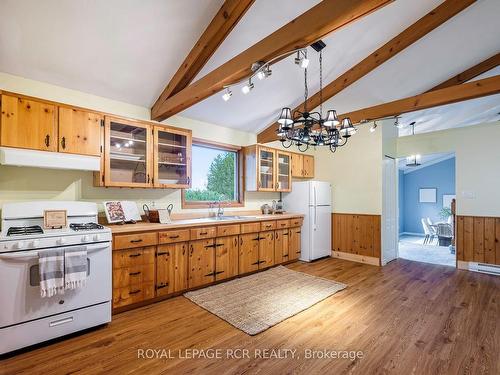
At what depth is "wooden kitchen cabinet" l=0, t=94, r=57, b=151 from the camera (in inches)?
95.0

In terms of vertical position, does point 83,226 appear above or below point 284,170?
below

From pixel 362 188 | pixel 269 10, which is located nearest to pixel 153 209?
pixel 269 10

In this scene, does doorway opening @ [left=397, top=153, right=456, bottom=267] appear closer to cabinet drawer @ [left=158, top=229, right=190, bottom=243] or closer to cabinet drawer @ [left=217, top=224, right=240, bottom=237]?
cabinet drawer @ [left=217, top=224, right=240, bottom=237]

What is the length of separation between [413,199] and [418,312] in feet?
26.8

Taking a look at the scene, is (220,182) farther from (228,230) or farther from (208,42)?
(208,42)

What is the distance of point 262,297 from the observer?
3256mm

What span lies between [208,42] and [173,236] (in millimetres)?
2265

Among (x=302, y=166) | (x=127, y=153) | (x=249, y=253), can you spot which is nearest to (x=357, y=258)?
(x=302, y=166)

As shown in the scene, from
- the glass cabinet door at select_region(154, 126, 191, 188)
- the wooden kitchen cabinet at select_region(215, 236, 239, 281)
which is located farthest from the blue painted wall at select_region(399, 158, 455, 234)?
the glass cabinet door at select_region(154, 126, 191, 188)

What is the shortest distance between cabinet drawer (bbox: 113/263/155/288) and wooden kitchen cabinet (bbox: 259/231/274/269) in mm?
1836

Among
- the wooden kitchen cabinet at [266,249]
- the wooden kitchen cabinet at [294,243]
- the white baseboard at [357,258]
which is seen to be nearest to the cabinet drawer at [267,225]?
the wooden kitchen cabinet at [266,249]

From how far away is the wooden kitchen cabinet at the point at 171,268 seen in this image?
3.07 m

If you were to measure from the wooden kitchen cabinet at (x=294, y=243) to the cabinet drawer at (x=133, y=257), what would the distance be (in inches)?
105

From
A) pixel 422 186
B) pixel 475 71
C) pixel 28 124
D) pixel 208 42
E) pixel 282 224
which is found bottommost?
pixel 282 224
